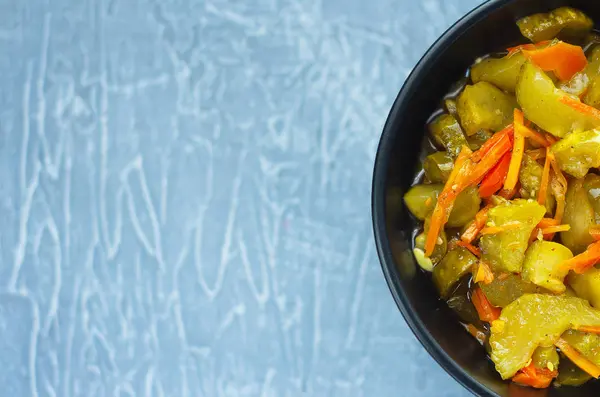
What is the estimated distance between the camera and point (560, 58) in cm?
110

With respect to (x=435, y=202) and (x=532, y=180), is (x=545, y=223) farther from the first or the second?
(x=435, y=202)

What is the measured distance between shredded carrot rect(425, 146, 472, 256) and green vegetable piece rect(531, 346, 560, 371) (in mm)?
225

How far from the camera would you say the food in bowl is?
1027 millimetres

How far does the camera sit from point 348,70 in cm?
142

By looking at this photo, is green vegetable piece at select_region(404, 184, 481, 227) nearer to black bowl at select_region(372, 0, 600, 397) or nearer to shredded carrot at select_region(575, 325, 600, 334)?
black bowl at select_region(372, 0, 600, 397)

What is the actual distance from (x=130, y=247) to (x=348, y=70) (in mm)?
545

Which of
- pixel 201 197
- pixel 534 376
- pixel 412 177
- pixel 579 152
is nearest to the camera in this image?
pixel 579 152

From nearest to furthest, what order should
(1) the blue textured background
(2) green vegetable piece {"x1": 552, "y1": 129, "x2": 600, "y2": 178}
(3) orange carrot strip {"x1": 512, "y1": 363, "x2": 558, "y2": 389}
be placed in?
(2) green vegetable piece {"x1": 552, "y1": 129, "x2": 600, "y2": 178}
(3) orange carrot strip {"x1": 512, "y1": 363, "x2": 558, "y2": 389}
(1) the blue textured background

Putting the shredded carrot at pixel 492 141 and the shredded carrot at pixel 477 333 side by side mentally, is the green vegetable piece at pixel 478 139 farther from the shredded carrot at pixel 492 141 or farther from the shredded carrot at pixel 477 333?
the shredded carrot at pixel 477 333

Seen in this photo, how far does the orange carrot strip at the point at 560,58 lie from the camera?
1.09 meters

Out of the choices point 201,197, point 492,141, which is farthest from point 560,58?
point 201,197

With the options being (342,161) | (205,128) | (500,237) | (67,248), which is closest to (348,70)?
(342,161)

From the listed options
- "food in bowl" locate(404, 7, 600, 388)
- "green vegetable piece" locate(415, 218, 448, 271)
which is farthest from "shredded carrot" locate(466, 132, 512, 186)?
"green vegetable piece" locate(415, 218, 448, 271)

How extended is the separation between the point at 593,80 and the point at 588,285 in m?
0.29
